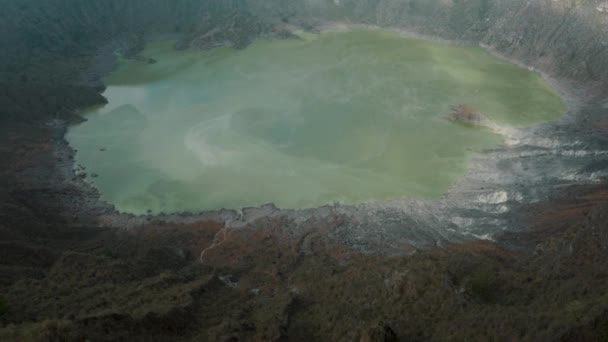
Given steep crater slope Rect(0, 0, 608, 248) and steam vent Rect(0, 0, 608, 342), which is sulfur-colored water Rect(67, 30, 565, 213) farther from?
steep crater slope Rect(0, 0, 608, 248)

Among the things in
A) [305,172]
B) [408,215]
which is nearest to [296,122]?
[305,172]

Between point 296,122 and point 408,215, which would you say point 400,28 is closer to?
point 296,122

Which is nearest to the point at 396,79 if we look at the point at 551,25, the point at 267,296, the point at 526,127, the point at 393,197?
the point at 526,127

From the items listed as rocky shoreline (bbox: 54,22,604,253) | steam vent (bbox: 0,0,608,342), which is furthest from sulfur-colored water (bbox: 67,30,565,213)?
rocky shoreline (bbox: 54,22,604,253)

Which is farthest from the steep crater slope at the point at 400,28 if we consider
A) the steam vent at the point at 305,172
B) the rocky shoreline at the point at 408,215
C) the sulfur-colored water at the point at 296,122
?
the sulfur-colored water at the point at 296,122

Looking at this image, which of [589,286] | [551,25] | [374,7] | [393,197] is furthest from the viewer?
[374,7]

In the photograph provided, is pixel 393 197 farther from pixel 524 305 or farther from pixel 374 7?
pixel 374 7
